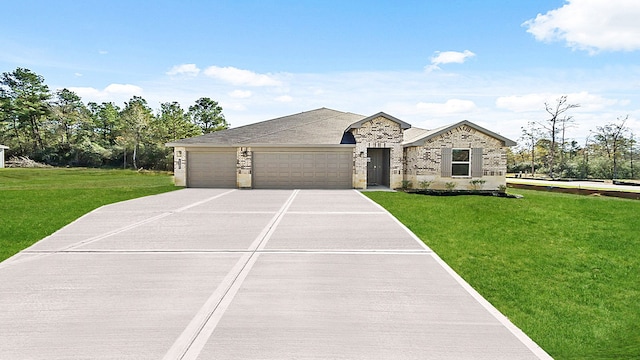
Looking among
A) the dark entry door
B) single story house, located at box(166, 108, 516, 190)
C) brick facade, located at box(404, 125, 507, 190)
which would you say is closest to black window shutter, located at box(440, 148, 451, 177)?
single story house, located at box(166, 108, 516, 190)

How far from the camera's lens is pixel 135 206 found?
1255 centimetres

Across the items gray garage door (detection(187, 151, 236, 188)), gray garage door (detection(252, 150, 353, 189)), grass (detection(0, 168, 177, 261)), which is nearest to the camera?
grass (detection(0, 168, 177, 261))

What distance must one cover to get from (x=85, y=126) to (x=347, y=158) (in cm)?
5121

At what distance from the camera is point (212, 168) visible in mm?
20219

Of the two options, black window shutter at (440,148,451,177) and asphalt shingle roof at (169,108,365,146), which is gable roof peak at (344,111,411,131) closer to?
asphalt shingle roof at (169,108,365,146)

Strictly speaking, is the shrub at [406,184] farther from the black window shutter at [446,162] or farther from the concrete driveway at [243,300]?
the concrete driveway at [243,300]

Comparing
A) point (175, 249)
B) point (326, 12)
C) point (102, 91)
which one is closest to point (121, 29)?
point (326, 12)

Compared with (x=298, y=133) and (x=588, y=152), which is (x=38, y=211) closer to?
(x=298, y=133)

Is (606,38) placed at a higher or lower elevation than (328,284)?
higher

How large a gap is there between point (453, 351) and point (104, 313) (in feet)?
11.9

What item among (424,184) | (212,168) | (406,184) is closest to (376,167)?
(406,184)

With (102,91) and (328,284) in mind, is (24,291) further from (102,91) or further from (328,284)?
(102,91)

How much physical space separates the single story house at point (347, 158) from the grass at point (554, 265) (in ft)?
20.7

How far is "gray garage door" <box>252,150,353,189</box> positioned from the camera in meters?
19.8
